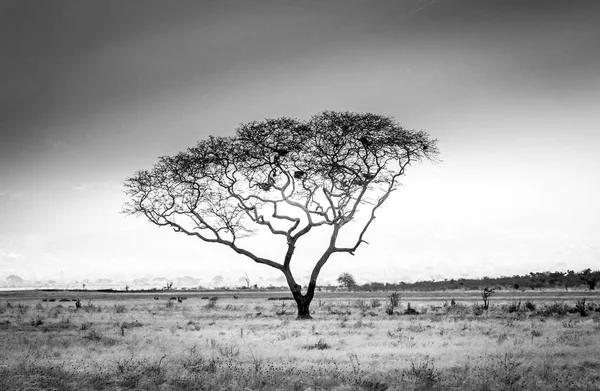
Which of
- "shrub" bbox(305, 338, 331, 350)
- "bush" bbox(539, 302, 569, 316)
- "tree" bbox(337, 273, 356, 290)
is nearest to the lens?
"shrub" bbox(305, 338, 331, 350)

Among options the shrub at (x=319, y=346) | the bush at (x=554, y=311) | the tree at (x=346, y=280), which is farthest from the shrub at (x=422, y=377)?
the tree at (x=346, y=280)

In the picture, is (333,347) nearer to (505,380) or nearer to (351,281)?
(505,380)

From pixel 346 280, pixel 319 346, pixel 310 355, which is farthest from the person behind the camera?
pixel 346 280

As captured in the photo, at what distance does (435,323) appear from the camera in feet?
82.1

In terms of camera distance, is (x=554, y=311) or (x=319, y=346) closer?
(x=319, y=346)

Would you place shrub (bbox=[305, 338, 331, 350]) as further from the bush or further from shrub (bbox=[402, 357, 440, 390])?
the bush

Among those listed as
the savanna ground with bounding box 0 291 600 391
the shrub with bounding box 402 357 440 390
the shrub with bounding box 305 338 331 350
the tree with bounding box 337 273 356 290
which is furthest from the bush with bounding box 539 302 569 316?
the tree with bounding box 337 273 356 290

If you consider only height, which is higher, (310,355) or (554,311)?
(554,311)

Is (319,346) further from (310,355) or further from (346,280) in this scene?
(346,280)

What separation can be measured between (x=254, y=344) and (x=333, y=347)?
2827 mm

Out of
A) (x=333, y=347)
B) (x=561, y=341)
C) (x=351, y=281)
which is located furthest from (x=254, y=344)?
(x=351, y=281)

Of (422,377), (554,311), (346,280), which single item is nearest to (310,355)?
(422,377)

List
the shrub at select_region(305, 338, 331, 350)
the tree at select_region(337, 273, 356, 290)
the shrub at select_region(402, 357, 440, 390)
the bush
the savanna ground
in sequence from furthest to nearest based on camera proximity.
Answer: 1. the tree at select_region(337, 273, 356, 290)
2. the bush
3. the shrub at select_region(305, 338, 331, 350)
4. the savanna ground
5. the shrub at select_region(402, 357, 440, 390)

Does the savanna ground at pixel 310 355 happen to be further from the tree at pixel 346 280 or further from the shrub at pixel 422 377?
the tree at pixel 346 280
